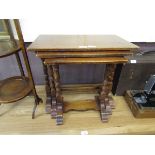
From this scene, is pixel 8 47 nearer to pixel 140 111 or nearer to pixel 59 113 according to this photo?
pixel 59 113

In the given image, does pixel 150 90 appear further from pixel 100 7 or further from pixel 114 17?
pixel 100 7

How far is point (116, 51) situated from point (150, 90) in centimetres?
53

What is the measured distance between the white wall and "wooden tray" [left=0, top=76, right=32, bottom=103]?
378 millimetres

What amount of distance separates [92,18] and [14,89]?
2.82 ft

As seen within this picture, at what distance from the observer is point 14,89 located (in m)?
1.16

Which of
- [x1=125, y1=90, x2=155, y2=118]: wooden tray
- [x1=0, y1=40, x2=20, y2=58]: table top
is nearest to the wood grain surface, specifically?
[x1=125, y1=90, x2=155, y2=118]: wooden tray

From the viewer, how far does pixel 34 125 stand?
1125mm

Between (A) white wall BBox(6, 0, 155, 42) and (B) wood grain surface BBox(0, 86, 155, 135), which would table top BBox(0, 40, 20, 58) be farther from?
(B) wood grain surface BBox(0, 86, 155, 135)

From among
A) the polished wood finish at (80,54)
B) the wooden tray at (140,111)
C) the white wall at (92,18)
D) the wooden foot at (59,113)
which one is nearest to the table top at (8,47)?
the white wall at (92,18)

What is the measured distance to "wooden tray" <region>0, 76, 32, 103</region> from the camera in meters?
1.07

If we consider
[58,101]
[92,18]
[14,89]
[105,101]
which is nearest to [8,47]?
[14,89]

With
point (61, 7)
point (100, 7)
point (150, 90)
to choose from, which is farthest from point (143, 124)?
point (61, 7)

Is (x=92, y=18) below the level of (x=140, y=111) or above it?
above

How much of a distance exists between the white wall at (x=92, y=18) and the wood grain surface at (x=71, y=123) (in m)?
0.64
